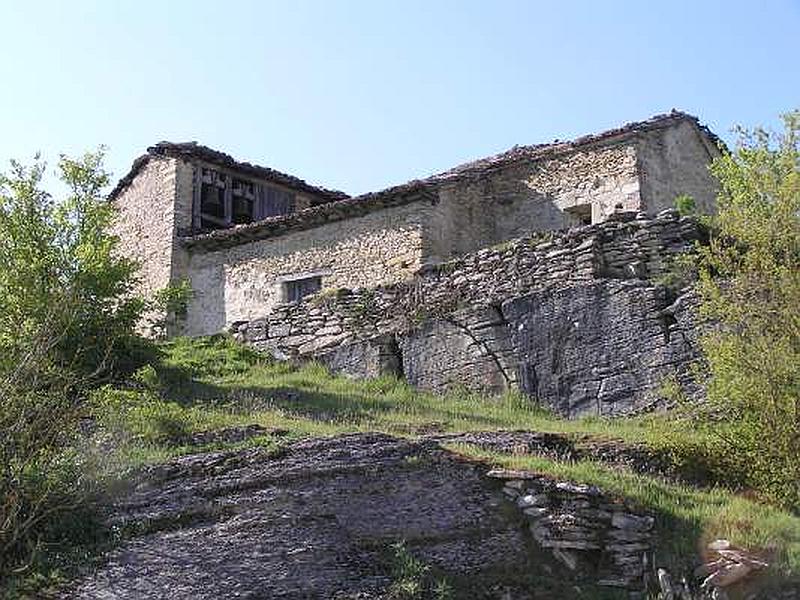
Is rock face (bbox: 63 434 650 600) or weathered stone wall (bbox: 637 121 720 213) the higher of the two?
weathered stone wall (bbox: 637 121 720 213)

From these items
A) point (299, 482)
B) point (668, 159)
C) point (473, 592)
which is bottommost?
point (473, 592)

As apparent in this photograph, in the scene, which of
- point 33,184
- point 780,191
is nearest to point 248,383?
point 33,184

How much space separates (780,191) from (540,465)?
191 inches

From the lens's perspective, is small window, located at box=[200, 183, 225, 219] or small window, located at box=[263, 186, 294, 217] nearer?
small window, located at box=[200, 183, 225, 219]

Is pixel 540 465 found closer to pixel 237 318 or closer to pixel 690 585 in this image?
pixel 690 585

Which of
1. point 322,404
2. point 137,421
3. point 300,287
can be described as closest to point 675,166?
point 300,287

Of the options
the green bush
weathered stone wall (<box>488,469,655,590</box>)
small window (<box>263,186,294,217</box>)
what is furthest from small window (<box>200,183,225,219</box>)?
weathered stone wall (<box>488,469,655,590</box>)

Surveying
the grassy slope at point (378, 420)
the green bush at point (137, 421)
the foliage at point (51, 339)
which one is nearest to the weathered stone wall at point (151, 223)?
the grassy slope at point (378, 420)

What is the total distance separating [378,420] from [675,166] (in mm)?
10282

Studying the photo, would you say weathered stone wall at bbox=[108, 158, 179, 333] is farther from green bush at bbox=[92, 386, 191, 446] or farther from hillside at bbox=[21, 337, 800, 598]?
hillside at bbox=[21, 337, 800, 598]

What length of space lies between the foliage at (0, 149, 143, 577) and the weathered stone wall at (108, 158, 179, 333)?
7860mm

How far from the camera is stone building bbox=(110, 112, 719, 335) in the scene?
24.1 meters

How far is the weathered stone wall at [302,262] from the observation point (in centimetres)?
2409

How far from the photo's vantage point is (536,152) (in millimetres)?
25297
